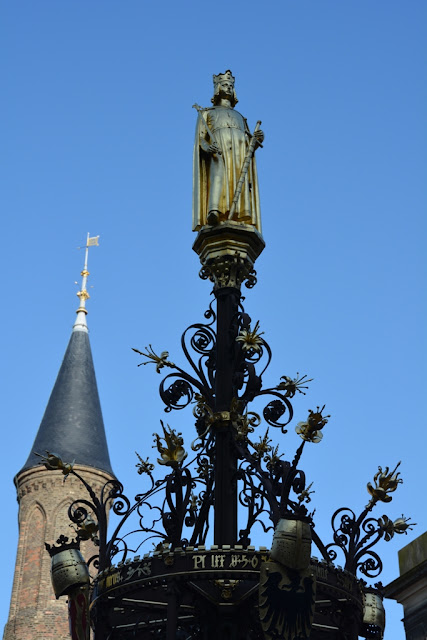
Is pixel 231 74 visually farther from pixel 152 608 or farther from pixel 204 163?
pixel 152 608

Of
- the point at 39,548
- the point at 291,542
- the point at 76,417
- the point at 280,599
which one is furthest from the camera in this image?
the point at 76,417

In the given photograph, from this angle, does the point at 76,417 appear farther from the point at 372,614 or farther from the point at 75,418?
the point at 372,614

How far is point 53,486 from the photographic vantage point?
5819 cm

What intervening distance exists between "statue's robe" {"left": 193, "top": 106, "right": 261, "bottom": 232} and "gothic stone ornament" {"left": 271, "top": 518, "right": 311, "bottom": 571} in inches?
151

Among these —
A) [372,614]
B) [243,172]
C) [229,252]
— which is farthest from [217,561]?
[243,172]

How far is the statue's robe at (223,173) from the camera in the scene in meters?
11.9

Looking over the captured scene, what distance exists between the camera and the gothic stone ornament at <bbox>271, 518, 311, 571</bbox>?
909 centimetres

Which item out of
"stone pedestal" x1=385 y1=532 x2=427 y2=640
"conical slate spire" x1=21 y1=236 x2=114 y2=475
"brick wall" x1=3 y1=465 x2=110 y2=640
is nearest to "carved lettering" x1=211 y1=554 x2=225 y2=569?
"stone pedestal" x1=385 y1=532 x2=427 y2=640

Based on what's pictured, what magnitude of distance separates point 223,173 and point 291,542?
4491 mm

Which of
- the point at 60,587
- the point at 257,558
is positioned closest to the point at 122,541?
the point at 60,587

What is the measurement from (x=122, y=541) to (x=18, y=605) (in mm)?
46963

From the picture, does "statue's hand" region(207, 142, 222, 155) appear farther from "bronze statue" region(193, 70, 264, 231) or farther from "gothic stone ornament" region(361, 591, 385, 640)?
"gothic stone ornament" region(361, 591, 385, 640)

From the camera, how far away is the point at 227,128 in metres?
12.3

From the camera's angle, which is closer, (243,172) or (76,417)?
(243,172)
